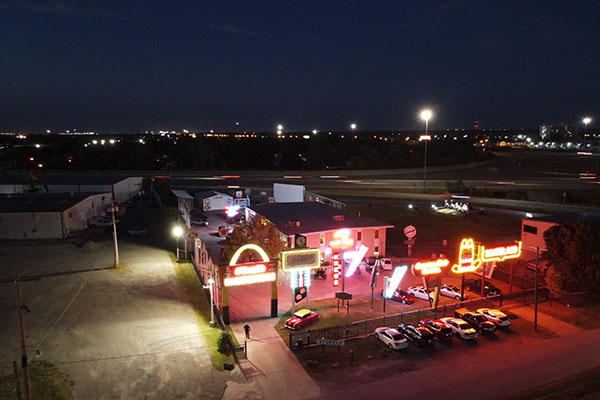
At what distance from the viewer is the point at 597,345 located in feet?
77.0

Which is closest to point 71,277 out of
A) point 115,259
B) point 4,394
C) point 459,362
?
point 115,259

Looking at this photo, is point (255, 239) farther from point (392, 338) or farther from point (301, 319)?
point (392, 338)

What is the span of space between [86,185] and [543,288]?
6355 cm

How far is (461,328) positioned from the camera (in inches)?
973

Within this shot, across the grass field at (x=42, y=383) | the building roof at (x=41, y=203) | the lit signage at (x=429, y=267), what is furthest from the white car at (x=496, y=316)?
the building roof at (x=41, y=203)

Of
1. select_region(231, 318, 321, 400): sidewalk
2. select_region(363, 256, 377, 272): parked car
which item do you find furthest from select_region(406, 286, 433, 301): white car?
select_region(231, 318, 321, 400): sidewalk

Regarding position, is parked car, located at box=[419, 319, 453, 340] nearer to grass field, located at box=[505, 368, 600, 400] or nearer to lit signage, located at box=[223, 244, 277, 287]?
grass field, located at box=[505, 368, 600, 400]

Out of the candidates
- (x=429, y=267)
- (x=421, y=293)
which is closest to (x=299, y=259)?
(x=429, y=267)

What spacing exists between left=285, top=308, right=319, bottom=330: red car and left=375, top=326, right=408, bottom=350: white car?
4.18 meters

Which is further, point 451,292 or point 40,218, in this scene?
point 40,218

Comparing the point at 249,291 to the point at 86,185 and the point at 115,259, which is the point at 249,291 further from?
the point at 86,185

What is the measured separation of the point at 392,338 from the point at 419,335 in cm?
172

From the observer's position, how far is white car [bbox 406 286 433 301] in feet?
98.4

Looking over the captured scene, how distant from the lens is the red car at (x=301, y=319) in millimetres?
24984
